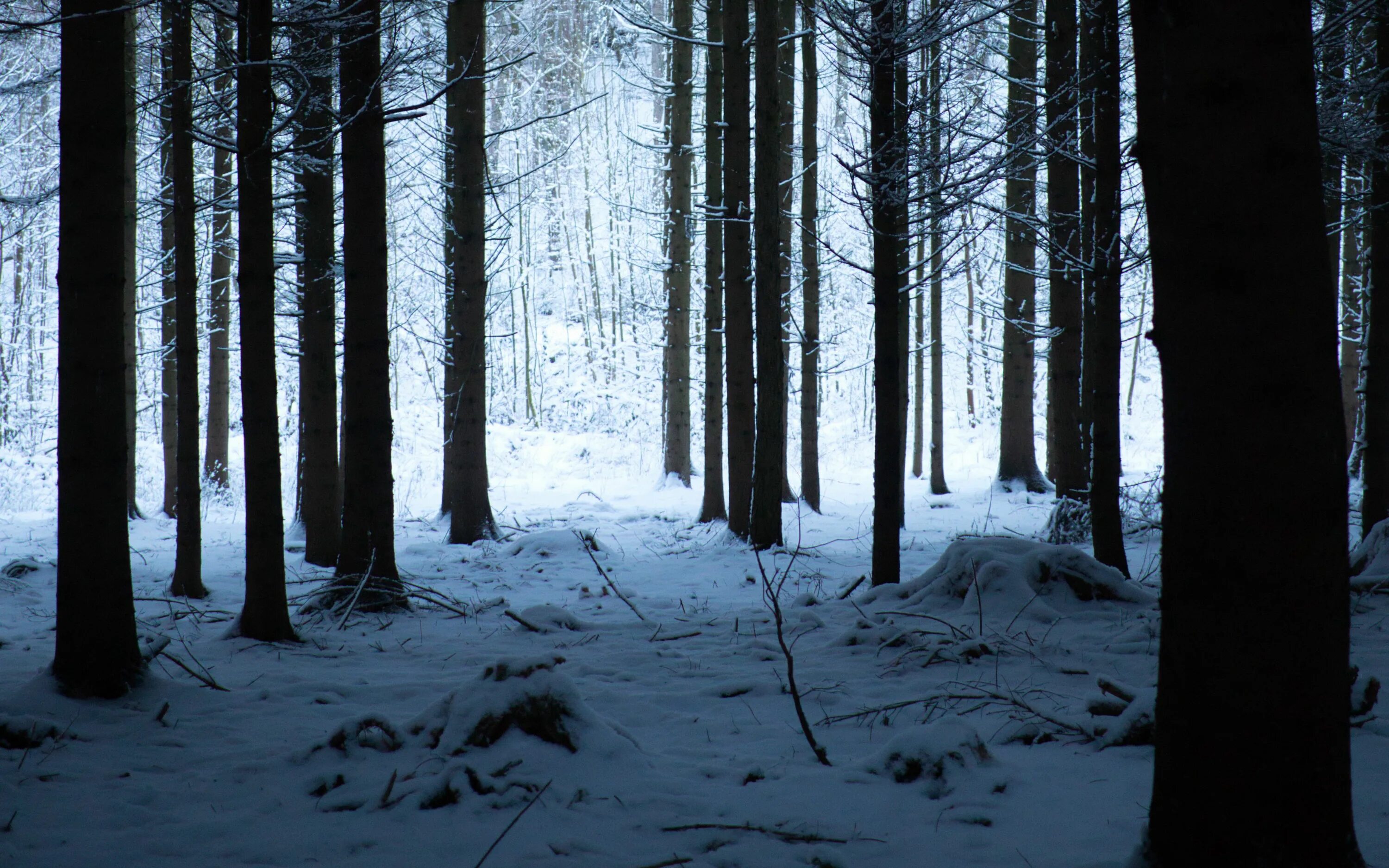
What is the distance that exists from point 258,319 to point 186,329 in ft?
7.44

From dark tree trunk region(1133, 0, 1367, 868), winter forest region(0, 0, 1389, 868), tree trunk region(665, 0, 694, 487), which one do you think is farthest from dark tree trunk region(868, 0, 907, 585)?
tree trunk region(665, 0, 694, 487)

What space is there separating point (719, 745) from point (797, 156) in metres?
13.4

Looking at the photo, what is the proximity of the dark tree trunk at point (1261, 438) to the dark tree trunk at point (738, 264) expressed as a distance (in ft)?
27.0

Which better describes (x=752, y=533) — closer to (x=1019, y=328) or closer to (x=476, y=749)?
(x=476, y=749)

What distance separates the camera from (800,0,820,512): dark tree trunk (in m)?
13.5

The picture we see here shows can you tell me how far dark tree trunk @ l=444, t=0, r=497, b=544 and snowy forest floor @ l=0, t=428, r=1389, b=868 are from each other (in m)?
4.47

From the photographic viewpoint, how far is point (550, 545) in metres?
10.1

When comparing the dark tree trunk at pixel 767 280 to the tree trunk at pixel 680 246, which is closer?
the dark tree trunk at pixel 767 280

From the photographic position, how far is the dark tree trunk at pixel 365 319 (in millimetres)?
6621

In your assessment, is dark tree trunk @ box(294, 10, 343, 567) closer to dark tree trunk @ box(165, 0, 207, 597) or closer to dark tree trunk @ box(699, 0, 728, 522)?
dark tree trunk @ box(165, 0, 207, 597)

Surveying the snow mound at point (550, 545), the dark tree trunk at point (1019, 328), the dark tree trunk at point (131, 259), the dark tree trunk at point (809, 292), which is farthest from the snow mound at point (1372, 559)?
the dark tree trunk at point (131, 259)

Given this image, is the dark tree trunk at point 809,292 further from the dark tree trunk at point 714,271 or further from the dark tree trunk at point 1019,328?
→ the dark tree trunk at point 1019,328

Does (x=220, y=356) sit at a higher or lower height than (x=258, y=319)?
higher

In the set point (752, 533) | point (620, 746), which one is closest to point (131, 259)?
point (752, 533)
